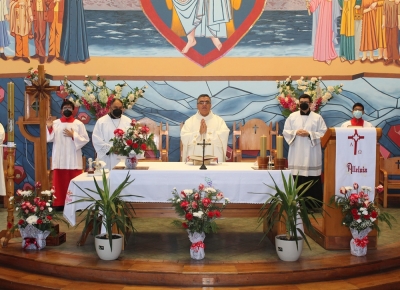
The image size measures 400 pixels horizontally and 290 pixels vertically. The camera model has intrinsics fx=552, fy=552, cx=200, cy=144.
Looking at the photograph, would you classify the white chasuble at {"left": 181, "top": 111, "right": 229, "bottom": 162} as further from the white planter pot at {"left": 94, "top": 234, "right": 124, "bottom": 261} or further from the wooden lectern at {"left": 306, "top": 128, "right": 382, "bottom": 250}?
the white planter pot at {"left": 94, "top": 234, "right": 124, "bottom": 261}

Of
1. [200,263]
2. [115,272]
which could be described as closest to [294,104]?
[200,263]

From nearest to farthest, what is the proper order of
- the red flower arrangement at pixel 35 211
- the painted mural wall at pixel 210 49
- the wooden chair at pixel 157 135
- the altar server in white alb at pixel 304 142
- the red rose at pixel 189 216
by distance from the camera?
the red rose at pixel 189 216
the red flower arrangement at pixel 35 211
the altar server in white alb at pixel 304 142
the wooden chair at pixel 157 135
the painted mural wall at pixel 210 49

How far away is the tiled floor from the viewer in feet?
19.8

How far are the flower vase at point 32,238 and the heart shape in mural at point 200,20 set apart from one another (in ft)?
16.0

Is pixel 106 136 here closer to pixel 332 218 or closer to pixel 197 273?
pixel 197 273

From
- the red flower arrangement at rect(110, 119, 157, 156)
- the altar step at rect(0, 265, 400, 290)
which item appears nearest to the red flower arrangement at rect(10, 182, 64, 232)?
the altar step at rect(0, 265, 400, 290)

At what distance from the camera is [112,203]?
5801mm

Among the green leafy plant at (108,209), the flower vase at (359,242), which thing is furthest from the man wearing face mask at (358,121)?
the green leafy plant at (108,209)

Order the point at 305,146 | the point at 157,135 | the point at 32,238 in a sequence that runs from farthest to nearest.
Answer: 1. the point at 157,135
2. the point at 305,146
3. the point at 32,238

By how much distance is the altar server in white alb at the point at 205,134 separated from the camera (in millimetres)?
8062

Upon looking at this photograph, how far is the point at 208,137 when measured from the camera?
26.5ft

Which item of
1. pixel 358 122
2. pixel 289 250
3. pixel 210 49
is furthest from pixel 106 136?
pixel 358 122

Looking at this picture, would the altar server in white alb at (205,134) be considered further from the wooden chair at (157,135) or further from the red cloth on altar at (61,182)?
the red cloth on altar at (61,182)

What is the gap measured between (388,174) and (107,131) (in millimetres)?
4895
